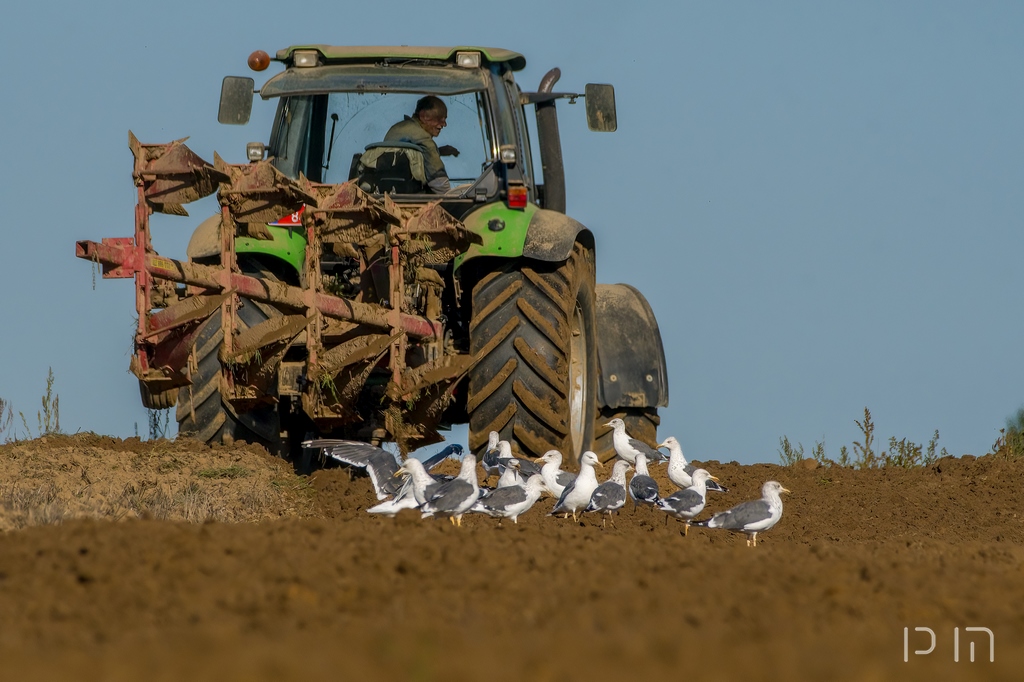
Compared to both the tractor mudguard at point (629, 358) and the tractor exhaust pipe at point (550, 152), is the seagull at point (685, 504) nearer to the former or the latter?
the tractor mudguard at point (629, 358)

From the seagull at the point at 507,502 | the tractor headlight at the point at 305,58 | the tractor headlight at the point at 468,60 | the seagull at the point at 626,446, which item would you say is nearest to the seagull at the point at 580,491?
the seagull at the point at 507,502

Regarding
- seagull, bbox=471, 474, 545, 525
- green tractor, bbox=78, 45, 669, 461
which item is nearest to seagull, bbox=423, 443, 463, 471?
green tractor, bbox=78, 45, 669, 461

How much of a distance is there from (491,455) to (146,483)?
2.07 meters

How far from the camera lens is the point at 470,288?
8938mm

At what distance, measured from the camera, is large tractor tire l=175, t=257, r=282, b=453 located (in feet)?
27.5

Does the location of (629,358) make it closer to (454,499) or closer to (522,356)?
(522,356)

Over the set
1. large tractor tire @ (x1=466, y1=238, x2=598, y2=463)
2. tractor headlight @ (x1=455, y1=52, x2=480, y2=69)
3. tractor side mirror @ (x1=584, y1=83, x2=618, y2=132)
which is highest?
tractor headlight @ (x1=455, y1=52, x2=480, y2=69)

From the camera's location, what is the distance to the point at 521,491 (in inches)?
271

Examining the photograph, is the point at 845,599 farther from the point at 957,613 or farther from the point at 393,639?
the point at 393,639

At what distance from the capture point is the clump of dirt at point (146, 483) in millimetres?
6500

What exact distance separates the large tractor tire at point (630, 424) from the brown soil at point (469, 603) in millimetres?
4484

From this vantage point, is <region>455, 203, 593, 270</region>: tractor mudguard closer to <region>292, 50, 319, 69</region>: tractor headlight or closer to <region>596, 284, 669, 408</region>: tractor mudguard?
<region>292, 50, 319, 69</region>: tractor headlight

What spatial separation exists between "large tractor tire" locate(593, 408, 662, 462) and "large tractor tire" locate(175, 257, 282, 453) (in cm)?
280

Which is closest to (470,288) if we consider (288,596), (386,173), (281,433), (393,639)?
(386,173)
